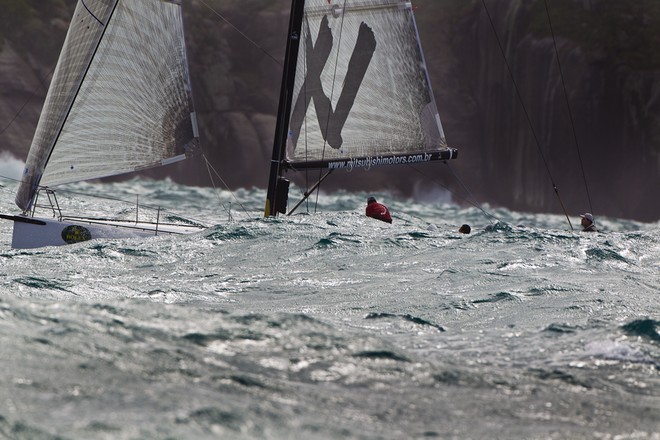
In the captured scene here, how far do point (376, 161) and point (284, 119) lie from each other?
1.93 m

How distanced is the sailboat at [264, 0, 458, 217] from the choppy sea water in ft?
15.6

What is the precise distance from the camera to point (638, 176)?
4481cm

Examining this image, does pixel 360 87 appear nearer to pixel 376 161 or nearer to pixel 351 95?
pixel 351 95

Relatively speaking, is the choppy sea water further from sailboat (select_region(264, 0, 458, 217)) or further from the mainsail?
sailboat (select_region(264, 0, 458, 217))

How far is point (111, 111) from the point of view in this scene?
13.8 m

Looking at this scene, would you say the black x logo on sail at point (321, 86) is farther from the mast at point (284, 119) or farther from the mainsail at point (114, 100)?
the mainsail at point (114, 100)

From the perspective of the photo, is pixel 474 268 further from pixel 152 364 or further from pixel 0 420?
pixel 0 420

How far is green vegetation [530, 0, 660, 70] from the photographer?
147 feet

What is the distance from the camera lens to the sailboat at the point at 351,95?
16094mm

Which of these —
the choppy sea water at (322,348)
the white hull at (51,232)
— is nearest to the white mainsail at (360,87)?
the white hull at (51,232)

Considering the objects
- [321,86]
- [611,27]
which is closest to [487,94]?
[611,27]

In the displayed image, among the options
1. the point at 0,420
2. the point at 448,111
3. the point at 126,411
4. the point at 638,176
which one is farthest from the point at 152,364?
the point at 448,111

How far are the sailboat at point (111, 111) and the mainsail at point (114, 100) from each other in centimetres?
1

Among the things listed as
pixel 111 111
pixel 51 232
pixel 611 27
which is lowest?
pixel 51 232
